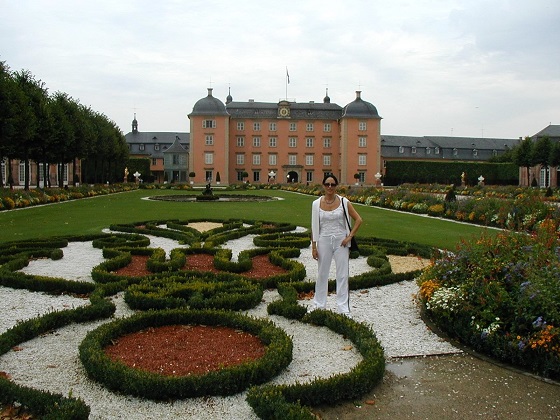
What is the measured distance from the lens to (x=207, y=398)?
379cm

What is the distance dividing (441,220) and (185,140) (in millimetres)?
67013

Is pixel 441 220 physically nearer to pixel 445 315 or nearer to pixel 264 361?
pixel 445 315

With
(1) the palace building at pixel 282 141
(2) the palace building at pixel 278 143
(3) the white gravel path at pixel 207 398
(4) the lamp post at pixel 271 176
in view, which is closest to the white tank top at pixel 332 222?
(3) the white gravel path at pixel 207 398

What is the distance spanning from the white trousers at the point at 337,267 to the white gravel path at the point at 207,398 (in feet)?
0.97

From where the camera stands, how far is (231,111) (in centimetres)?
6288

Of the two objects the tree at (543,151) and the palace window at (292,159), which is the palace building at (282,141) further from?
the tree at (543,151)

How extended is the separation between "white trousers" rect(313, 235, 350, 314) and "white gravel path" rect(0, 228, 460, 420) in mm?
295

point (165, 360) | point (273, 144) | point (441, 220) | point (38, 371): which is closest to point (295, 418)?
point (165, 360)

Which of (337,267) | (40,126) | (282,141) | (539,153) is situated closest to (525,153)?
(539,153)

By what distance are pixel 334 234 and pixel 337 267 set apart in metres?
0.39

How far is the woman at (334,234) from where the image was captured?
573cm

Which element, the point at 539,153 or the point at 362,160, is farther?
the point at 362,160

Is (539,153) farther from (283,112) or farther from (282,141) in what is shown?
(283,112)

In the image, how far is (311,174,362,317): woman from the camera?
5.73 meters
